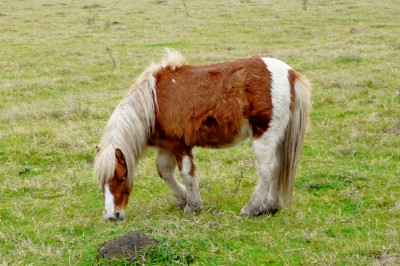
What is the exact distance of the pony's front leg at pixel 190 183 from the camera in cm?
566

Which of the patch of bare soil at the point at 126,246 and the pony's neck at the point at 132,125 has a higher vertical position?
the pony's neck at the point at 132,125

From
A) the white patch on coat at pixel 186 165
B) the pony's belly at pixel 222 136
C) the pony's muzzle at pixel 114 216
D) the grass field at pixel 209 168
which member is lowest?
the grass field at pixel 209 168

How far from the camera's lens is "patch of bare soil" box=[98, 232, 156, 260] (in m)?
4.37

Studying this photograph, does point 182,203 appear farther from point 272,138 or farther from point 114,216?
point 272,138

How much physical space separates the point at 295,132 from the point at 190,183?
122 cm

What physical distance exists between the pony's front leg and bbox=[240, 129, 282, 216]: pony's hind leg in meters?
0.49

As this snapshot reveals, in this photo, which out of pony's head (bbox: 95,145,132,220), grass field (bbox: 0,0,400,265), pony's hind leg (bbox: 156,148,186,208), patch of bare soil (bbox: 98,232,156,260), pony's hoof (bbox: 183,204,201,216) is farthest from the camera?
pony's hind leg (bbox: 156,148,186,208)

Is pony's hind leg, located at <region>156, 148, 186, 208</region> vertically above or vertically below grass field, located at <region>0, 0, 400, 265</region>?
above

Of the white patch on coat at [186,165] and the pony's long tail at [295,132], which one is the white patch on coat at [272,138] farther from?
the white patch on coat at [186,165]

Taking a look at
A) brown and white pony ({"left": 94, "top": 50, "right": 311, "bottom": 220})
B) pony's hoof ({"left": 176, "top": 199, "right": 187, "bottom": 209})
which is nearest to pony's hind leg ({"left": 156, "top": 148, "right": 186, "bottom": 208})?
pony's hoof ({"left": 176, "top": 199, "right": 187, "bottom": 209})

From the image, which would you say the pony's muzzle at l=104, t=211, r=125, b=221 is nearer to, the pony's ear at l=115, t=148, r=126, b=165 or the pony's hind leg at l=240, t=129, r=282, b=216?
the pony's ear at l=115, t=148, r=126, b=165

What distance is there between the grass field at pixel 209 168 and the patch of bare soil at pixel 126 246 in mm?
72

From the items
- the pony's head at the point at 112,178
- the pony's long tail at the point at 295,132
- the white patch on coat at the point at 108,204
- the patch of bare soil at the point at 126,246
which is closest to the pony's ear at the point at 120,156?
the pony's head at the point at 112,178

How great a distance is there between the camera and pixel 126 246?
442cm
